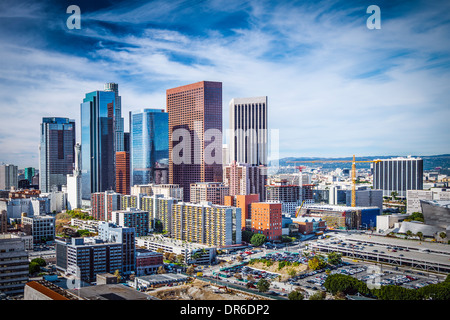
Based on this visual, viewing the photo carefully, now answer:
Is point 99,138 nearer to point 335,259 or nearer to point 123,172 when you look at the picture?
point 123,172

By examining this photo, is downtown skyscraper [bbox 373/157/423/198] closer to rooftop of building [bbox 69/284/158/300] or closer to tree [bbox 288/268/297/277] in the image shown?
tree [bbox 288/268/297/277]

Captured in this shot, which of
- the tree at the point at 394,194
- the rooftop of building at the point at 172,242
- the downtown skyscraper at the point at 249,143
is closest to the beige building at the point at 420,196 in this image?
the tree at the point at 394,194

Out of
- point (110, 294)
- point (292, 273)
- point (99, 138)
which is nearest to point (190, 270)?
point (292, 273)

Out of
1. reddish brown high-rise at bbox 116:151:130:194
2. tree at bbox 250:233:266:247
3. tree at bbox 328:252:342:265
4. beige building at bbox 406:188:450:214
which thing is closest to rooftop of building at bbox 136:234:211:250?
tree at bbox 250:233:266:247

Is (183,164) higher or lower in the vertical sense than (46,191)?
higher
